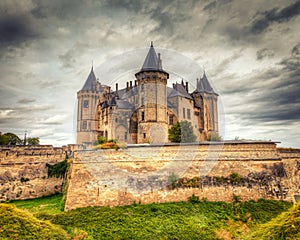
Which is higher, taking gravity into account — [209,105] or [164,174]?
[209,105]

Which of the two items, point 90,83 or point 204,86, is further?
point 204,86

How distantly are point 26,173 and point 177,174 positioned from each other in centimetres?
1439

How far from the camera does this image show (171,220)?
42.1ft

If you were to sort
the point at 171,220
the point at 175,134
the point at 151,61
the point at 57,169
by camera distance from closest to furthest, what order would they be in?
1. the point at 171,220
2. the point at 57,169
3. the point at 175,134
4. the point at 151,61

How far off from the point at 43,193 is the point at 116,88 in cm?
2076

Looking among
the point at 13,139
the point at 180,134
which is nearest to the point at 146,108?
the point at 180,134

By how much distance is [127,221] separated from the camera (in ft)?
41.8

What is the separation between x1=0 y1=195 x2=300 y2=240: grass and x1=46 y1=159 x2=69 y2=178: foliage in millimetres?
10067

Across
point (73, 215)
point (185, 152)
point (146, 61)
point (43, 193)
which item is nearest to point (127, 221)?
point (73, 215)

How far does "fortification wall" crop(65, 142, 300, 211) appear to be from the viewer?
1466 cm

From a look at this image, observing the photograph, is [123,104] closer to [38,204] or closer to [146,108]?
[146,108]

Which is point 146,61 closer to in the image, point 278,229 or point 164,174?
point 164,174

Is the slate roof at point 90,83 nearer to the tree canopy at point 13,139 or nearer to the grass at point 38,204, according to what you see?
the tree canopy at point 13,139

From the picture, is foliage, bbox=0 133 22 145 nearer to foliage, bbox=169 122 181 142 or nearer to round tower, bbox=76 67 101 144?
round tower, bbox=76 67 101 144
